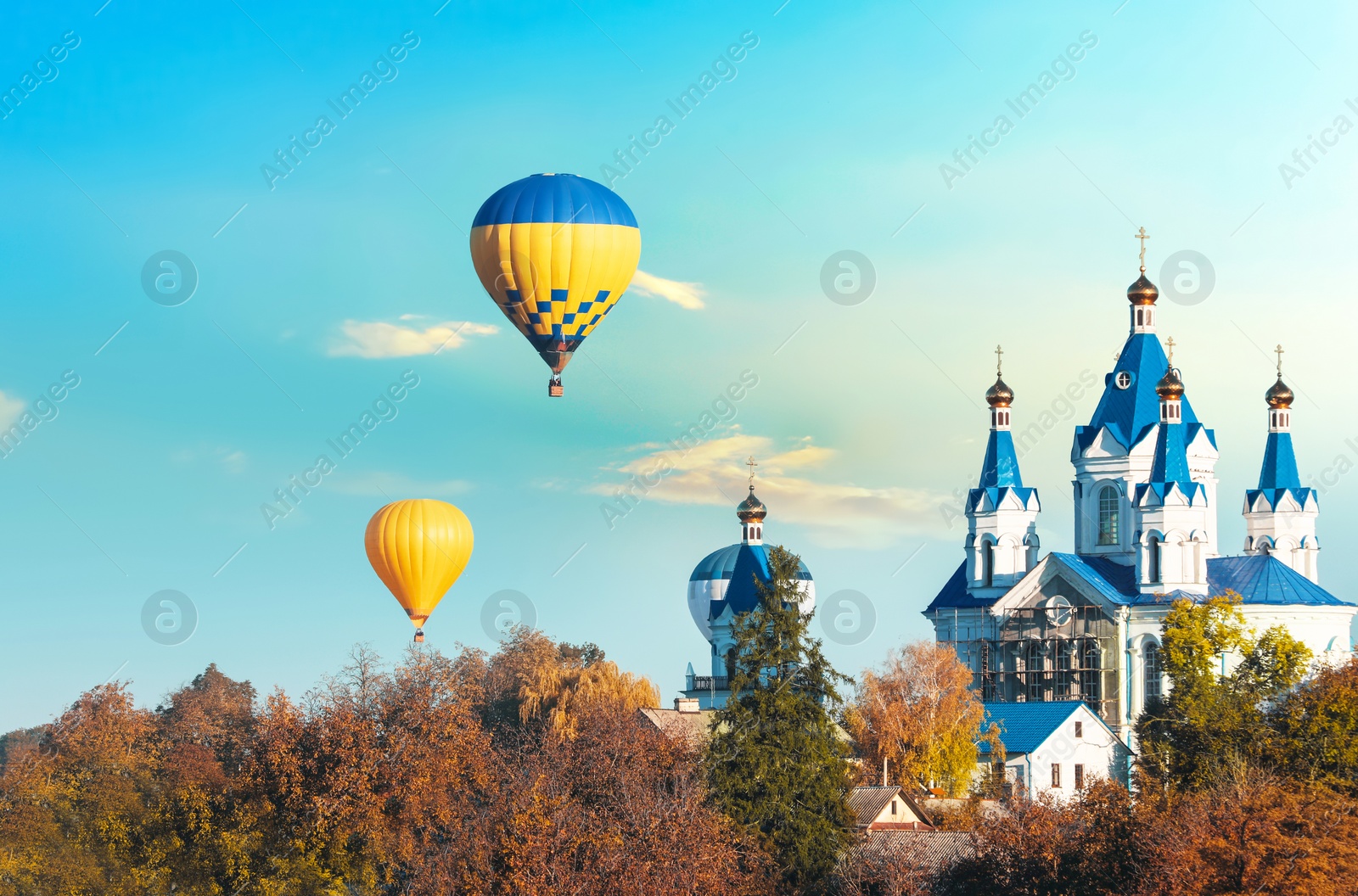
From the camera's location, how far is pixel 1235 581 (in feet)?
205

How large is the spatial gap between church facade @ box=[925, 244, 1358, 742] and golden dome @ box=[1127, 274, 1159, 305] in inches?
2.2

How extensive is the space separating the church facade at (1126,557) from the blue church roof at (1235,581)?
0.19ft

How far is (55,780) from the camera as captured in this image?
5231 centimetres

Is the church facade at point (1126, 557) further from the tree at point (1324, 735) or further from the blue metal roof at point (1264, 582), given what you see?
the tree at point (1324, 735)

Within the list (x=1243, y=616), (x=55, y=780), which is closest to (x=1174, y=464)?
(x=1243, y=616)

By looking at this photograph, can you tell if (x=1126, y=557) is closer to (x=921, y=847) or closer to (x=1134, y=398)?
(x=1134, y=398)

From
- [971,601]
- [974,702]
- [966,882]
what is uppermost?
[971,601]

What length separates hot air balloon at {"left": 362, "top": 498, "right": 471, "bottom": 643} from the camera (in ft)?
172

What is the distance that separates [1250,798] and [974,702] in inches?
723

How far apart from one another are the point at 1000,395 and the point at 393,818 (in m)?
32.6

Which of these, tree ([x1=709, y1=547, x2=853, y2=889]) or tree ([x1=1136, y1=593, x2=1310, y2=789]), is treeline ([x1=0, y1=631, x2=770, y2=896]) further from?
tree ([x1=1136, y1=593, x2=1310, y2=789])

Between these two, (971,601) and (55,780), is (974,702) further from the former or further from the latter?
(55,780)

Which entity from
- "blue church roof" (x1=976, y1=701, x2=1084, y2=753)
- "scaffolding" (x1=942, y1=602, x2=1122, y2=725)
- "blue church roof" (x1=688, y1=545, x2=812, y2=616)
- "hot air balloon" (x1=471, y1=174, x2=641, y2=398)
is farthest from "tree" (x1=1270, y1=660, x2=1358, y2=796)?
"blue church roof" (x1=688, y1=545, x2=812, y2=616)

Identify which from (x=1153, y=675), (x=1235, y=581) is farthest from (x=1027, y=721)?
(x=1235, y=581)
